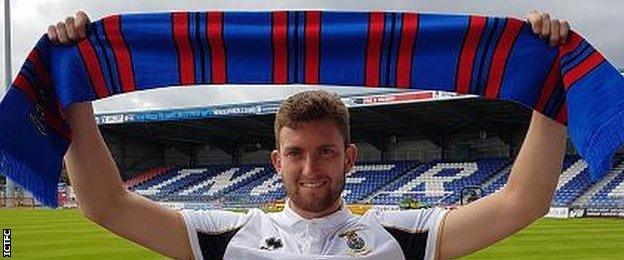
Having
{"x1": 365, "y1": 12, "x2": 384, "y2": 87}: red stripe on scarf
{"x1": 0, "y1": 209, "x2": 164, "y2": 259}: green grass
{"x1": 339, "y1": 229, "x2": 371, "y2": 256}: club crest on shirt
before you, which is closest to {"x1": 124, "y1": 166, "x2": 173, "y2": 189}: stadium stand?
{"x1": 0, "y1": 209, "x2": 164, "y2": 259}: green grass

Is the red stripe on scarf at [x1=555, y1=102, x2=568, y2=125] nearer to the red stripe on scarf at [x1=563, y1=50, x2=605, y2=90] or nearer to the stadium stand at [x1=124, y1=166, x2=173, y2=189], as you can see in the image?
the red stripe on scarf at [x1=563, y1=50, x2=605, y2=90]

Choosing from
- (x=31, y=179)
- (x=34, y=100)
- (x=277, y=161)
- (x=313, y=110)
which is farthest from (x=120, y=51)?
(x=313, y=110)

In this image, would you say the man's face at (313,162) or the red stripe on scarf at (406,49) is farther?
the red stripe on scarf at (406,49)

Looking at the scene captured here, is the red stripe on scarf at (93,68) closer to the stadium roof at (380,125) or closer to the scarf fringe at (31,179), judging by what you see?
the scarf fringe at (31,179)

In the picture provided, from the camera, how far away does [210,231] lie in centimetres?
296

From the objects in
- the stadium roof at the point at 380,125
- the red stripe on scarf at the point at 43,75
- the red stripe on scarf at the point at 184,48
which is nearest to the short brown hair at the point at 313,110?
the red stripe on scarf at the point at 184,48

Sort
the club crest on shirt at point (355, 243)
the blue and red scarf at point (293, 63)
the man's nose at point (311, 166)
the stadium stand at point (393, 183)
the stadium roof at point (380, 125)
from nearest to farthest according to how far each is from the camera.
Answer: the man's nose at point (311, 166) < the club crest on shirt at point (355, 243) < the blue and red scarf at point (293, 63) < the stadium stand at point (393, 183) < the stadium roof at point (380, 125)

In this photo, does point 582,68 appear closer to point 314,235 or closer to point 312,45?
point 312,45

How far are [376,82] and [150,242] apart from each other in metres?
1.18

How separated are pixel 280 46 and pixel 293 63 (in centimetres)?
10

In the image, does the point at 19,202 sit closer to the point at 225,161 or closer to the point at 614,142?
the point at 225,161

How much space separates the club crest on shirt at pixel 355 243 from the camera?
9.24 ft

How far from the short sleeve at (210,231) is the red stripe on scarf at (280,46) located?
71 cm

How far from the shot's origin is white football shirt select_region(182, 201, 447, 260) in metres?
2.82
